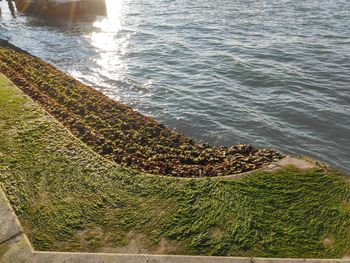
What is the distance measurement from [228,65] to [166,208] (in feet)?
37.3

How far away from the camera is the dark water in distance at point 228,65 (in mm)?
11258

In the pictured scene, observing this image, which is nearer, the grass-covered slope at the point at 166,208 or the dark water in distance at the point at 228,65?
the grass-covered slope at the point at 166,208

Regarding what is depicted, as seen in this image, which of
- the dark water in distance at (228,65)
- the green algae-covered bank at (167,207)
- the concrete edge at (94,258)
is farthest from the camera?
the dark water in distance at (228,65)

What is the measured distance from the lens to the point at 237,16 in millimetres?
24797

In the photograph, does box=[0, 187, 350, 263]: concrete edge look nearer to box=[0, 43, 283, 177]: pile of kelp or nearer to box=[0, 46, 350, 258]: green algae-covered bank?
box=[0, 46, 350, 258]: green algae-covered bank

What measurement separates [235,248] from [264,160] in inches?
125

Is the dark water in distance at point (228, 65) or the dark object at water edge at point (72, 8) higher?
the dark object at water edge at point (72, 8)

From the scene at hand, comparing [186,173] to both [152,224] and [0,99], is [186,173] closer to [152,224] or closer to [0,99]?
[152,224]

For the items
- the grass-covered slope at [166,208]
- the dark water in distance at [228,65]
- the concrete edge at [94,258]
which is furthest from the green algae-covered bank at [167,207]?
the dark water in distance at [228,65]

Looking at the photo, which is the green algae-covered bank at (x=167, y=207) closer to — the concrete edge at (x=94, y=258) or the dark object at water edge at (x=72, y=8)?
the concrete edge at (x=94, y=258)

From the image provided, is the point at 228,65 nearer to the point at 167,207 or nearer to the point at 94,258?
the point at 167,207

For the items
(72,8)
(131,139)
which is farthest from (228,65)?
(72,8)

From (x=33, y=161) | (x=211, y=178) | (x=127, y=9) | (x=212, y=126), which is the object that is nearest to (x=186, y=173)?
(x=211, y=178)

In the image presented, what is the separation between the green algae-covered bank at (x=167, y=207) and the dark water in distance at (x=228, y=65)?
353 cm
